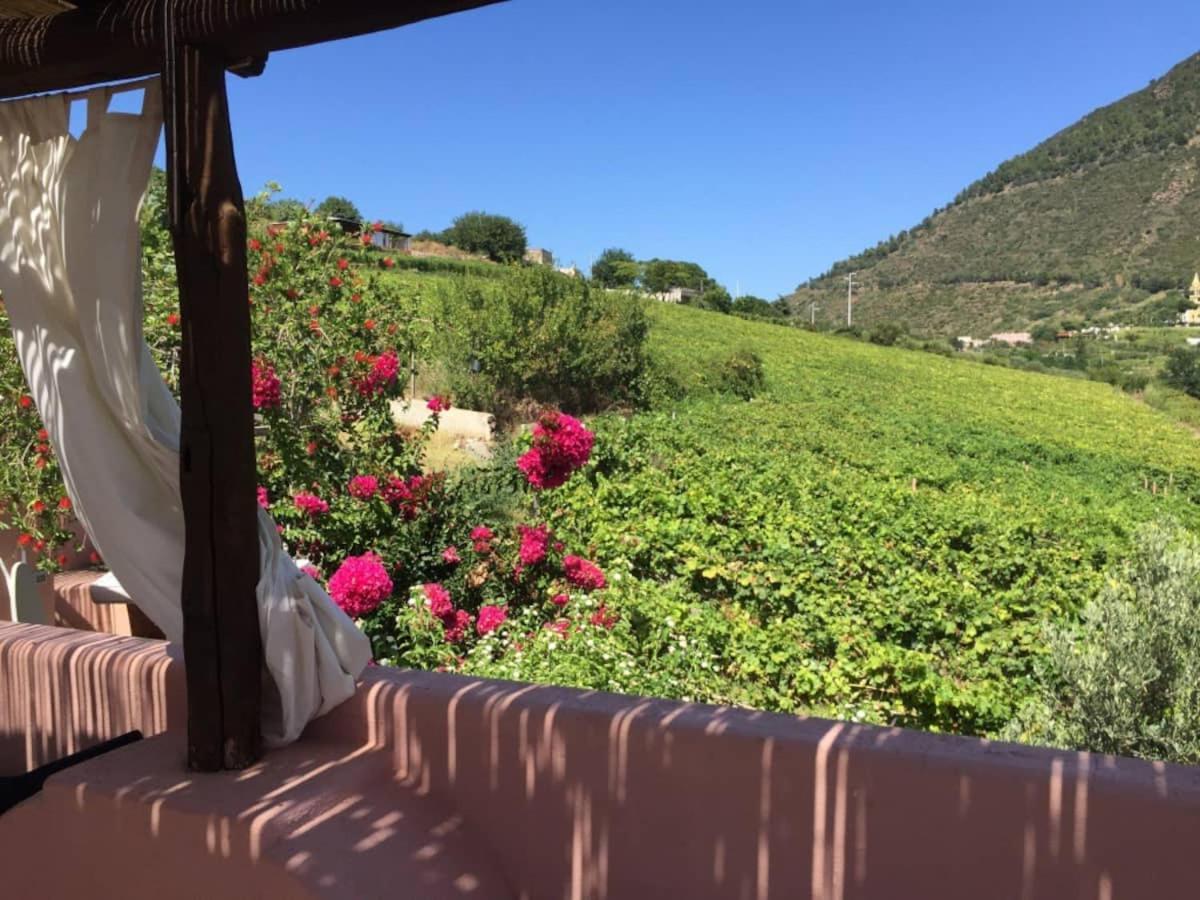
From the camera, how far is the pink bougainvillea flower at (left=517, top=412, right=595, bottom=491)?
19.3 feet

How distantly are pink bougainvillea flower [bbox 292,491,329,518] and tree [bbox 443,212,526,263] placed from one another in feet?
164

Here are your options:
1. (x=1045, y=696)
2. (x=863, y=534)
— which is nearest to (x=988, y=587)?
(x=863, y=534)

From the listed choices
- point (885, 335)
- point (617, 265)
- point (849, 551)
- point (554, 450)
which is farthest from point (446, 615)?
point (617, 265)

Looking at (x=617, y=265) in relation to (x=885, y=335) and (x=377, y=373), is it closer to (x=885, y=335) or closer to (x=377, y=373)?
(x=885, y=335)

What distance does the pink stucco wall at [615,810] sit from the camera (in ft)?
5.44

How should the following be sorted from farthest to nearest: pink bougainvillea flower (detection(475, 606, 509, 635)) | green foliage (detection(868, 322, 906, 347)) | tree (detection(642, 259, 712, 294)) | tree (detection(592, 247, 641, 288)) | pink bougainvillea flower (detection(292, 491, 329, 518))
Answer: tree (detection(642, 259, 712, 294)) → tree (detection(592, 247, 641, 288)) → green foliage (detection(868, 322, 906, 347)) → pink bougainvillea flower (detection(292, 491, 329, 518)) → pink bougainvillea flower (detection(475, 606, 509, 635))

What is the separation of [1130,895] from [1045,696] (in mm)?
3616

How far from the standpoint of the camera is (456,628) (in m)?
4.93

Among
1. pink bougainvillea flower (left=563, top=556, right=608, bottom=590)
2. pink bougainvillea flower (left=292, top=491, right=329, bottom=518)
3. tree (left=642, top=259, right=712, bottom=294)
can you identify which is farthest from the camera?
tree (left=642, top=259, right=712, bottom=294)

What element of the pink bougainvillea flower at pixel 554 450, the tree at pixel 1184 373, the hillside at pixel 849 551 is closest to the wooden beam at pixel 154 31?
the hillside at pixel 849 551

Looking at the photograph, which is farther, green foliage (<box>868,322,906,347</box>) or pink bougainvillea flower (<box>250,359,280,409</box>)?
green foliage (<box>868,322,906,347</box>)

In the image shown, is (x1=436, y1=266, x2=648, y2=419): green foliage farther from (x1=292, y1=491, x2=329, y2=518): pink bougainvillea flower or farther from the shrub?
(x1=292, y1=491, x2=329, y2=518): pink bougainvillea flower

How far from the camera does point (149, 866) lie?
204 centimetres

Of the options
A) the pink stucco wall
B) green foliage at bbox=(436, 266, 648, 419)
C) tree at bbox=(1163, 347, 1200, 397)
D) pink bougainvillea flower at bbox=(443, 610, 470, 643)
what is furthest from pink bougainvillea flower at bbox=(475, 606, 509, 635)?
tree at bbox=(1163, 347, 1200, 397)
